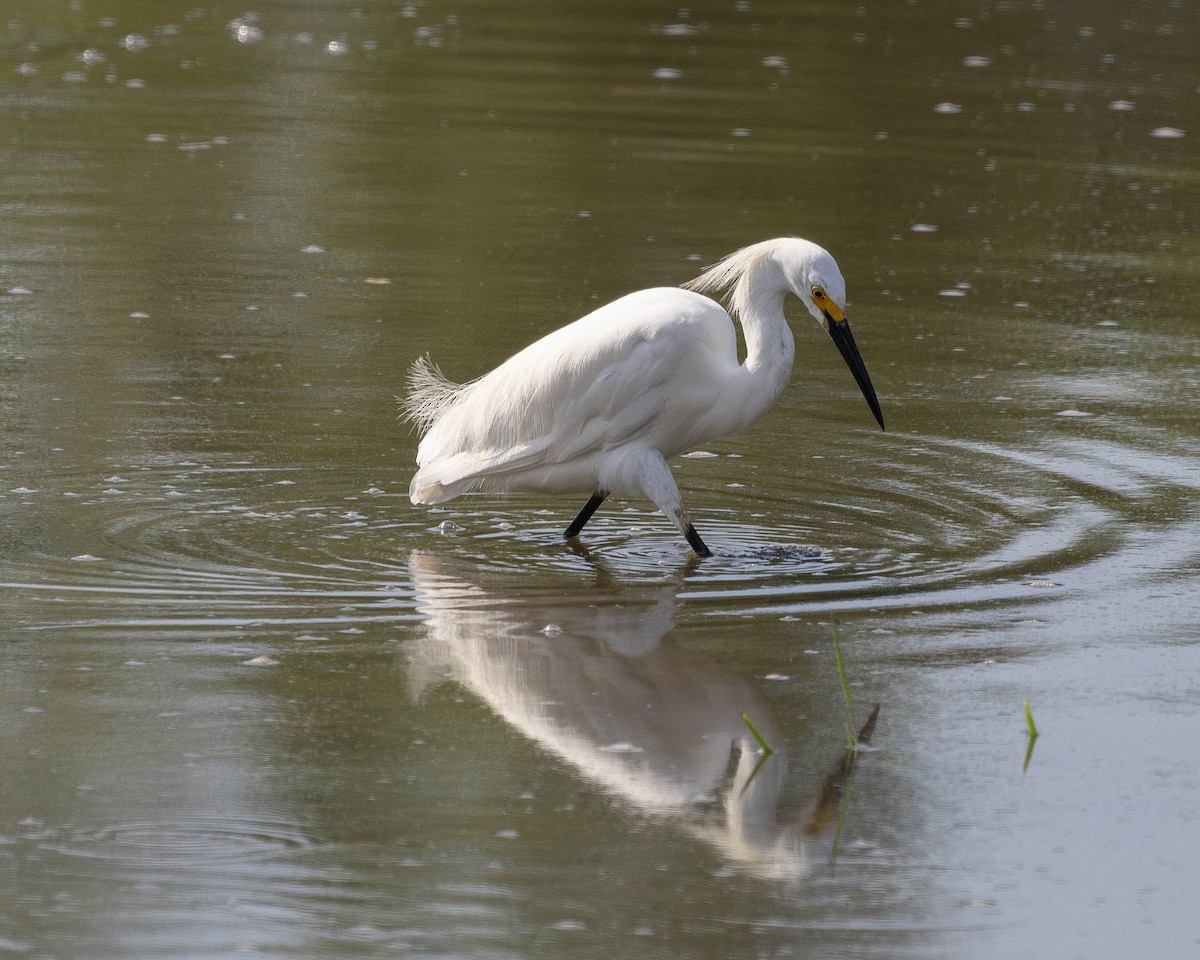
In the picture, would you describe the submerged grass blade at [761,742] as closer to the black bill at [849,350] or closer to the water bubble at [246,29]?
the black bill at [849,350]

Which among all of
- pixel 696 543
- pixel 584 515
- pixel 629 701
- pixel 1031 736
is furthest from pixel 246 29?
pixel 1031 736

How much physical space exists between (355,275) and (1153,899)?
7485 mm

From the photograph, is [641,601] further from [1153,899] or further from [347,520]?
[1153,899]

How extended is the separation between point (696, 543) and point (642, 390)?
57 cm

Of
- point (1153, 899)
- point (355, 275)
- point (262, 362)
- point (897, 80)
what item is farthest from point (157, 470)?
point (897, 80)

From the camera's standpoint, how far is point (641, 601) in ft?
20.3

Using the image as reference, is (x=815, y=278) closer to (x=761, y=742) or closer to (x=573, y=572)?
(x=573, y=572)

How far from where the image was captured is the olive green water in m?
4.12

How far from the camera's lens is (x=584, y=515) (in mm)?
7059

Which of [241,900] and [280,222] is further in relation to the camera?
[280,222]

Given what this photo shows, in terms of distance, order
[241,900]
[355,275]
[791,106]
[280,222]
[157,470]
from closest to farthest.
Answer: [241,900] < [157,470] < [355,275] < [280,222] < [791,106]

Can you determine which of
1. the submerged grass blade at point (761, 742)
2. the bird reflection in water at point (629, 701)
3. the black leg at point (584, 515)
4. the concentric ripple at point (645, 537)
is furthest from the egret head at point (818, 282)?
the submerged grass blade at point (761, 742)

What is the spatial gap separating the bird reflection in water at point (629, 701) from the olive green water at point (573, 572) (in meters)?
0.02

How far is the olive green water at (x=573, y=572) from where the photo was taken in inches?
162
